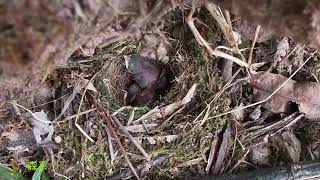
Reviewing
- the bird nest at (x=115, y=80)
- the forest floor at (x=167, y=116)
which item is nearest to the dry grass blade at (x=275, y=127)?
the forest floor at (x=167, y=116)

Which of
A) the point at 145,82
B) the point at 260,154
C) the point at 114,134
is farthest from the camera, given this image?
the point at 145,82

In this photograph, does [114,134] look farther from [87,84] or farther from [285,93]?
[285,93]

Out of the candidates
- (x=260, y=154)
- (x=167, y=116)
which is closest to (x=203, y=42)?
(x=167, y=116)

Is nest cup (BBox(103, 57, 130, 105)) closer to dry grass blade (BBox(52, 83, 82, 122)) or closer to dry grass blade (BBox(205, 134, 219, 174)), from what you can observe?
dry grass blade (BBox(52, 83, 82, 122))

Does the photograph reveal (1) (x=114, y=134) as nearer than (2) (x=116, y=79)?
Yes

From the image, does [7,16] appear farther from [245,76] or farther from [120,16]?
[245,76]

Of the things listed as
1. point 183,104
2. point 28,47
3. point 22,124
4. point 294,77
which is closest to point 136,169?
point 183,104

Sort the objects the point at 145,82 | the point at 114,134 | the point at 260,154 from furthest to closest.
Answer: the point at 145,82 < the point at 260,154 < the point at 114,134
